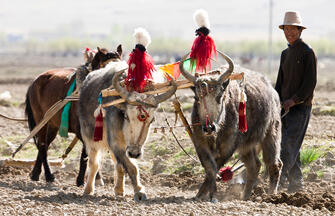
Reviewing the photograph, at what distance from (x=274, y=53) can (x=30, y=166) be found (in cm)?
10562

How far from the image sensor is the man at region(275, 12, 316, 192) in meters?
7.99

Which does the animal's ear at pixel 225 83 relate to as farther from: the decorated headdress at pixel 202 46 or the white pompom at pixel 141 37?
the white pompom at pixel 141 37

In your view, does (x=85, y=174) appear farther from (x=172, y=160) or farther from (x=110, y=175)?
(x=172, y=160)

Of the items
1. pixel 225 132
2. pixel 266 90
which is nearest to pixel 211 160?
pixel 225 132

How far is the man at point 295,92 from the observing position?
26.2 feet

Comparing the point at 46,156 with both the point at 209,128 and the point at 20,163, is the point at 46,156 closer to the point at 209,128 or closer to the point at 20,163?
the point at 20,163

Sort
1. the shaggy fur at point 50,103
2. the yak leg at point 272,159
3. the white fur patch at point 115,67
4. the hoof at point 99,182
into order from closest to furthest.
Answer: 1. the white fur patch at point 115,67
2. the yak leg at point 272,159
3. the shaggy fur at point 50,103
4. the hoof at point 99,182

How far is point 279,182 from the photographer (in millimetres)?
8320

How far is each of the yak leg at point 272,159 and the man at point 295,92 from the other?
0.89 ft

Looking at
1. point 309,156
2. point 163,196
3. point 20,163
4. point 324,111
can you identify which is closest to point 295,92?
point 309,156

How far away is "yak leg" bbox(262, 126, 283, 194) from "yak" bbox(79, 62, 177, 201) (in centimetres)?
162

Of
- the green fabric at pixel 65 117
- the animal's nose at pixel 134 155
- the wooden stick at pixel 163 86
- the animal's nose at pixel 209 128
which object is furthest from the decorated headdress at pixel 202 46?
the green fabric at pixel 65 117

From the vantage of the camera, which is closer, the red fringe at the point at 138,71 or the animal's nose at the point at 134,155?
the animal's nose at the point at 134,155

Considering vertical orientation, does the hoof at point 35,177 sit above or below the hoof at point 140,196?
below
